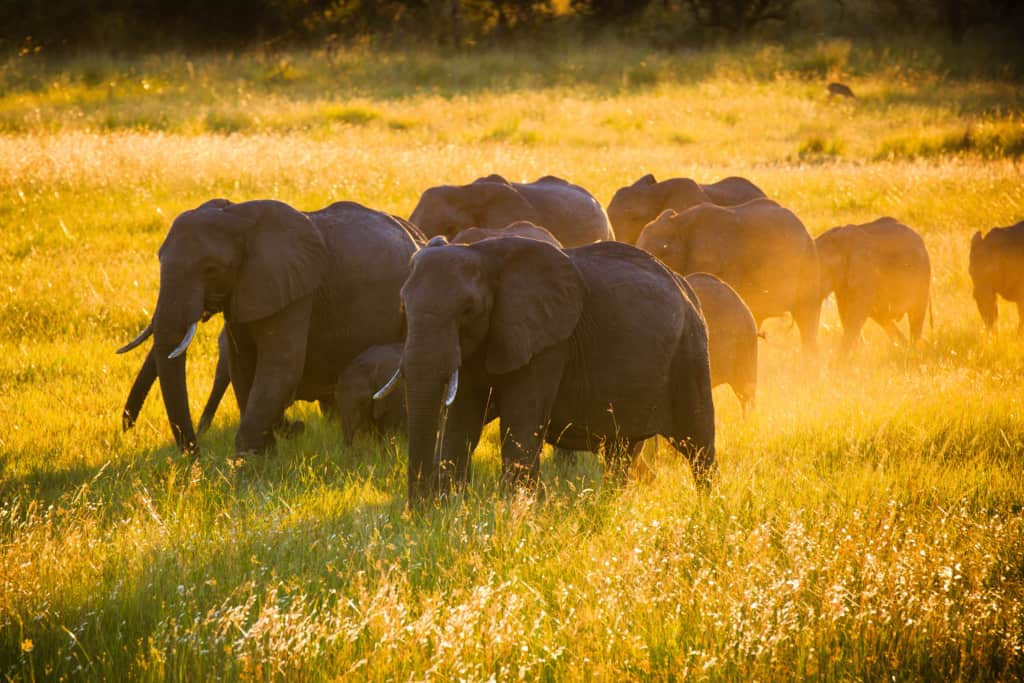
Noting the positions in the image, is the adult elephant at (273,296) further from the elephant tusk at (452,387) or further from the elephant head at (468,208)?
the elephant head at (468,208)

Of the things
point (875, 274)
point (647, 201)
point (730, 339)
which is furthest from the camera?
point (647, 201)

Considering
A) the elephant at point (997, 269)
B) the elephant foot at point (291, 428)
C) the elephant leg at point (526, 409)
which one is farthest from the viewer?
the elephant at point (997, 269)

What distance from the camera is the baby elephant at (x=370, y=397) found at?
26.9ft

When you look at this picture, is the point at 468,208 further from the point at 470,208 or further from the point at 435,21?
the point at 435,21

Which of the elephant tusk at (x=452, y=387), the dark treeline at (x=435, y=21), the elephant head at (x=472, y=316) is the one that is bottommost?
the elephant tusk at (x=452, y=387)

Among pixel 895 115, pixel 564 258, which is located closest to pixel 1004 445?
pixel 564 258

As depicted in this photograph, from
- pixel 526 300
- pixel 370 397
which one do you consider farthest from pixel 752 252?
Answer: pixel 526 300

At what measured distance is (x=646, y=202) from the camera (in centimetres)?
1391

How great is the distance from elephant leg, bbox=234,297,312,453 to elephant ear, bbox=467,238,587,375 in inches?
82.9

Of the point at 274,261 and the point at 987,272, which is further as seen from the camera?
the point at 987,272

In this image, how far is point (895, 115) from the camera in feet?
109

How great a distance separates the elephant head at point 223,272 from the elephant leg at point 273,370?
158mm

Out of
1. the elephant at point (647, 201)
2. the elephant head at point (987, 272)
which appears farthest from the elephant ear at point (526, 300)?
the elephant head at point (987, 272)

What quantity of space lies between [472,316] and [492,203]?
540 cm
